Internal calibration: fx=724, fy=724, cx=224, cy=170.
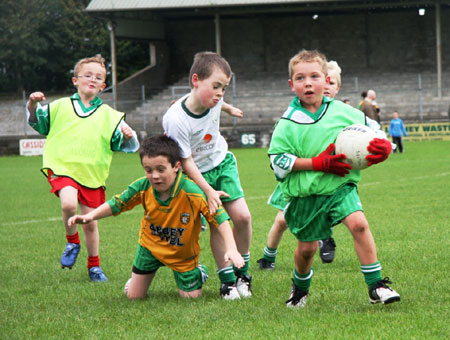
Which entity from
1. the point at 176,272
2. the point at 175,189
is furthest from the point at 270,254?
the point at 175,189

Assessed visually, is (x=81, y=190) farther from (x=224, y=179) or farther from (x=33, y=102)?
→ (x=224, y=179)

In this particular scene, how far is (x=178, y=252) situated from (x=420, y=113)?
2838 centimetres

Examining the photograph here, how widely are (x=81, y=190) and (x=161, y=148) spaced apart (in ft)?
5.49

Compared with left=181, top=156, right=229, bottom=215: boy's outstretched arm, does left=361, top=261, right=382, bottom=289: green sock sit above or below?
below

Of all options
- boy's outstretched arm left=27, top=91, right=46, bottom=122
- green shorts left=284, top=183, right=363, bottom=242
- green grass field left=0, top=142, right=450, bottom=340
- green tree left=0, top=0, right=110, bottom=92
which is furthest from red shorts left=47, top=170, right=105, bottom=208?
green tree left=0, top=0, right=110, bottom=92

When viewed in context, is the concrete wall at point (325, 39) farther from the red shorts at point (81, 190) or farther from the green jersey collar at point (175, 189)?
the green jersey collar at point (175, 189)

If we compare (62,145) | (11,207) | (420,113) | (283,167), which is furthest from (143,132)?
(283,167)

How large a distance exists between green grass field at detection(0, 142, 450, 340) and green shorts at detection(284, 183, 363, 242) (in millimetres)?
508

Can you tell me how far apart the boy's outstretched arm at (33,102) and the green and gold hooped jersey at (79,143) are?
152mm

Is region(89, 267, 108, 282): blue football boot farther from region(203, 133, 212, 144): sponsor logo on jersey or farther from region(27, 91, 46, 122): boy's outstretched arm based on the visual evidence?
region(203, 133, 212, 144): sponsor logo on jersey

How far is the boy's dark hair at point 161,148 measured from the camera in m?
4.85

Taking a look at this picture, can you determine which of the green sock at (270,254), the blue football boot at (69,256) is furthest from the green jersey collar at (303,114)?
the blue football boot at (69,256)

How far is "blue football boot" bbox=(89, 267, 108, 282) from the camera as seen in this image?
20.2ft

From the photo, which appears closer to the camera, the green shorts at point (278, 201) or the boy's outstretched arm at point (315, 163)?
the boy's outstretched arm at point (315, 163)
